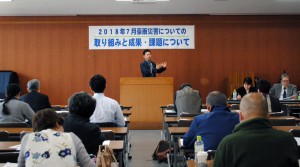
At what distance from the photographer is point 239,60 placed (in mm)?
12820

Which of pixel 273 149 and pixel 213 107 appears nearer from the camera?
pixel 273 149

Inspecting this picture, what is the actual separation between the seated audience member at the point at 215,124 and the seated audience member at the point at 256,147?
1761mm

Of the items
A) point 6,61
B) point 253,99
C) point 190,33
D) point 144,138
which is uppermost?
point 190,33

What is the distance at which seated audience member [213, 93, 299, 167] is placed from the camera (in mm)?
2215

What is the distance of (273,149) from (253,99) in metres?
0.29

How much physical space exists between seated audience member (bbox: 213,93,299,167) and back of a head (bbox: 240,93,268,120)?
30 mm

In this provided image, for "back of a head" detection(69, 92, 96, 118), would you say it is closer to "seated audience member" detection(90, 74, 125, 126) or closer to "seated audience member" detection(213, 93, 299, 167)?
"seated audience member" detection(90, 74, 125, 126)

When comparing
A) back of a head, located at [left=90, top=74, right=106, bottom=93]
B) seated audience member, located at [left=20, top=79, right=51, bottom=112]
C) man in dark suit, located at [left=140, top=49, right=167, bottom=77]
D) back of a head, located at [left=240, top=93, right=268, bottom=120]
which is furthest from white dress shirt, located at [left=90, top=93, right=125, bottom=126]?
man in dark suit, located at [left=140, top=49, right=167, bottom=77]

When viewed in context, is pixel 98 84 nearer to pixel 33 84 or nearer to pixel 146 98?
pixel 33 84

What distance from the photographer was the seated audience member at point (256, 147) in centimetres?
222

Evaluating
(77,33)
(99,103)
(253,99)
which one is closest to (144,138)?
(99,103)

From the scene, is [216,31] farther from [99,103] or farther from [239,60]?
[99,103]

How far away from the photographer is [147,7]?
11.3m

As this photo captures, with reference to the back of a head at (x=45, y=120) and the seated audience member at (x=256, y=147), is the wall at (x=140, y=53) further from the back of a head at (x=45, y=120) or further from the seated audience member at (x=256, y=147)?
the seated audience member at (x=256, y=147)
